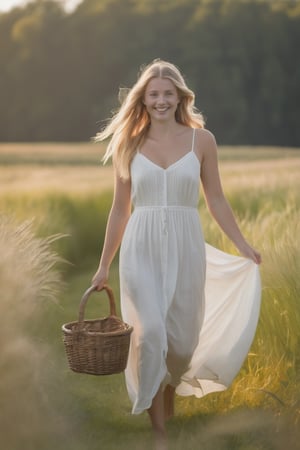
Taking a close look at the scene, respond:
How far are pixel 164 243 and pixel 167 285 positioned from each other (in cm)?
18

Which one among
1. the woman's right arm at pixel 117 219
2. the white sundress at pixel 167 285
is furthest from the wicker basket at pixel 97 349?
the woman's right arm at pixel 117 219

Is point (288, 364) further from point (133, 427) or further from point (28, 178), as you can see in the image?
point (28, 178)

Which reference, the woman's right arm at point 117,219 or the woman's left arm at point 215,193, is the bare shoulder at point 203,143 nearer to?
the woman's left arm at point 215,193

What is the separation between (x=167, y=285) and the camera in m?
3.46

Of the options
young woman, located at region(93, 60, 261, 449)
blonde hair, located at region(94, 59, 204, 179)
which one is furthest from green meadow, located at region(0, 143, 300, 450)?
blonde hair, located at region(94, 59, 204, 179)

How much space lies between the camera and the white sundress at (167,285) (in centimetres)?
340

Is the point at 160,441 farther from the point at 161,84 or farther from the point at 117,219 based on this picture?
the point at 161,84

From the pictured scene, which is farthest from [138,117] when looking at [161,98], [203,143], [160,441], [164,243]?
[160,441]

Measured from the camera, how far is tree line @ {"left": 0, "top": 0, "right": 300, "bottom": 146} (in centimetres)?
3644

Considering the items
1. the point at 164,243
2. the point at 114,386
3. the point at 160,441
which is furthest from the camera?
the point at 114,386

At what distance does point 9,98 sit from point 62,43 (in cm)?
482

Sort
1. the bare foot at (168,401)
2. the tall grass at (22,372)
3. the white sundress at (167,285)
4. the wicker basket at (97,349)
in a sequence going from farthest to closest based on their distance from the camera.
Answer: the bare foot at (168,401), the white sundress at (167,285), the wicker basket at (97,349), the tall grass at (22,372)

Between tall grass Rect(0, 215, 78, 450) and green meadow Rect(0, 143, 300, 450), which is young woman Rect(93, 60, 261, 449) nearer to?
green meadow Rect(0, 143, 300, 450)

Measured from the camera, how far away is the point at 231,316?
3822mm
